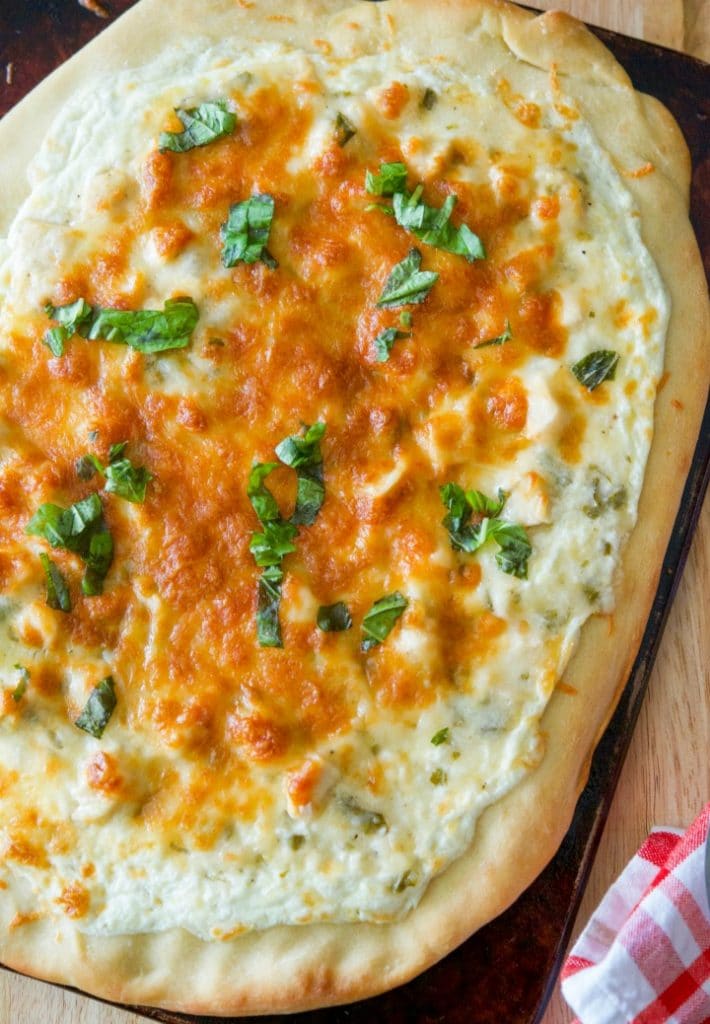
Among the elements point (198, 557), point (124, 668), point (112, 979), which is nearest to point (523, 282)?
point (198, 557)

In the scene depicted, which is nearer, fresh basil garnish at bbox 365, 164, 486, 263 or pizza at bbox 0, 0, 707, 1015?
pizza at bbox 0, 0, 707, 1015

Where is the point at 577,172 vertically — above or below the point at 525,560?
above

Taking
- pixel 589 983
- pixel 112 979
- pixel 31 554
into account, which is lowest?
pixel 589 983

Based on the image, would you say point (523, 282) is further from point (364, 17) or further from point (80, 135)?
point (80, 135)

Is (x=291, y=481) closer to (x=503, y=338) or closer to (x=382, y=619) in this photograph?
(x=382, y=619)

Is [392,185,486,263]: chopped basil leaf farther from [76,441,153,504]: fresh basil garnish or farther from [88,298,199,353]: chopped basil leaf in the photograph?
[76,441,153,504]: fresh basil garnish

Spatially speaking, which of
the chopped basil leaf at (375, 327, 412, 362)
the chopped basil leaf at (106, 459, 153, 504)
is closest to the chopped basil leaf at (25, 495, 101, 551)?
the chopped basil leaf at (106, 459, 153, 504)
